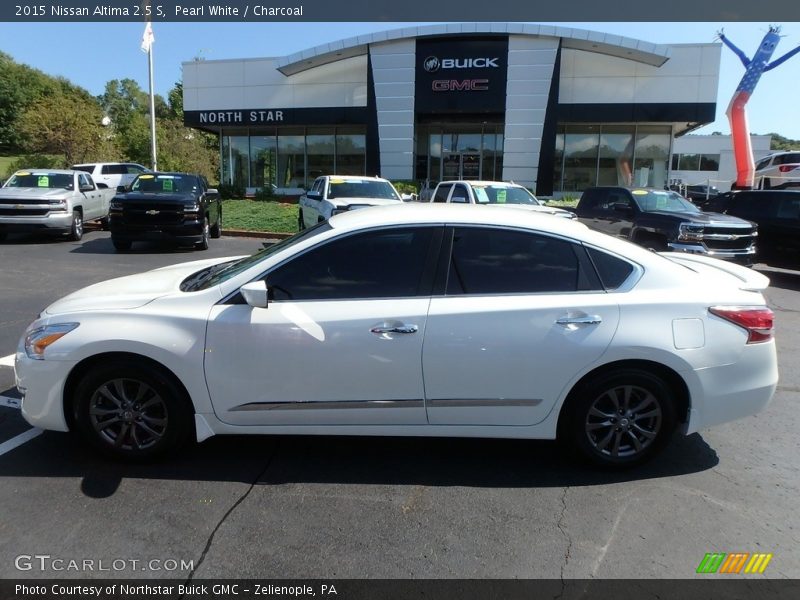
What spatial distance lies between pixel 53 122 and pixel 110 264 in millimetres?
31204

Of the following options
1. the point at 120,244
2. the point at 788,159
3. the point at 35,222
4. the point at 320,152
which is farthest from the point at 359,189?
the point at 788,159

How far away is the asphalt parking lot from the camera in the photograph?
274 centimetres

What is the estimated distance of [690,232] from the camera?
10.3 metres

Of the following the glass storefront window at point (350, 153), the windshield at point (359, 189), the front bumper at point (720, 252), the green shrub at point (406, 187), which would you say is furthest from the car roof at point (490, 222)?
the glass storefront window at point (350, 153)

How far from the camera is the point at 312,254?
3.52m

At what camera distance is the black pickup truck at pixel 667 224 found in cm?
1037

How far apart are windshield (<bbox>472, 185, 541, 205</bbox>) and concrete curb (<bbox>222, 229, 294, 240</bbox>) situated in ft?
19.2

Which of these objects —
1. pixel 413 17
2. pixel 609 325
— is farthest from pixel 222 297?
pixel 413 17

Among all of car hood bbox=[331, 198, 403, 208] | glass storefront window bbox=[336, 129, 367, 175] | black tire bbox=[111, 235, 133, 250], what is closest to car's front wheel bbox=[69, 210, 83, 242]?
black tire bbox=[111, 235, 133, 250]

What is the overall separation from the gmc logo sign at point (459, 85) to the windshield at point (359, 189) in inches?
481

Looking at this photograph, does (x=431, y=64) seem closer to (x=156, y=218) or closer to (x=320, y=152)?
(x=320, y=152)

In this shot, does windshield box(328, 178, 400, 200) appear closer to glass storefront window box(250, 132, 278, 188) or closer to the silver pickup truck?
the silver pickup truck

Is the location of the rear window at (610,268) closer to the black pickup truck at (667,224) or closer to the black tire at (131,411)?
the black tire at (131,411)

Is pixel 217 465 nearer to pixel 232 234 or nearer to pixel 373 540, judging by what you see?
pixel 373 540
